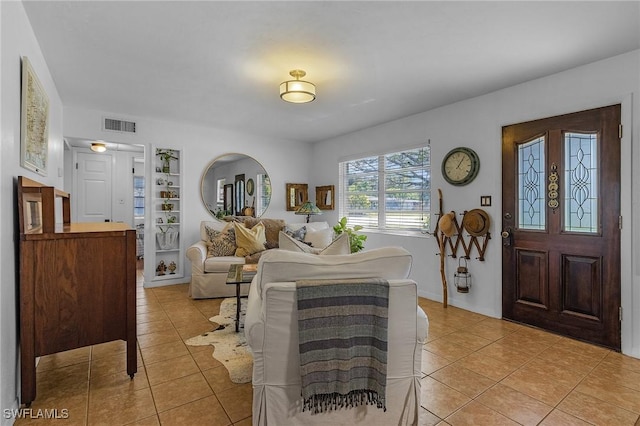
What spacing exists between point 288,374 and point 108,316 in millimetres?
1381

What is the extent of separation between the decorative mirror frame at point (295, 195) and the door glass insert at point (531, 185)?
3.74 meters

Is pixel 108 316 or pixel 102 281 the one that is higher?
pixel 102 281

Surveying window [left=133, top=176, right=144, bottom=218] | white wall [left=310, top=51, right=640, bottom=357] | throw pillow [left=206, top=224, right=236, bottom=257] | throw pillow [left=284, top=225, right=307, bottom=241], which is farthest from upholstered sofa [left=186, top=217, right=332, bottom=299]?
window [left=133, top=176, right=144, bottom=218]

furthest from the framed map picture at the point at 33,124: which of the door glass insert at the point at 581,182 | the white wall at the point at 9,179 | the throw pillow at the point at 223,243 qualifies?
the door glass insert at the point at 581,182

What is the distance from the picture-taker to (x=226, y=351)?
2580 mm

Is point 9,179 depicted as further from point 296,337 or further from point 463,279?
point 463,279

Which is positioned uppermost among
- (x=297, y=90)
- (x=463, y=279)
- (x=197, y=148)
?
(x=297, y=90)

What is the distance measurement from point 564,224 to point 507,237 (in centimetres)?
53

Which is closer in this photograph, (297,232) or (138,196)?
(297,232)

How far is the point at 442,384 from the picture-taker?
2.14 m

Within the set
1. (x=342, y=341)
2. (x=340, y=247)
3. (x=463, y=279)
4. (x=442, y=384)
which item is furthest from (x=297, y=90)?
(x=463, y=279)

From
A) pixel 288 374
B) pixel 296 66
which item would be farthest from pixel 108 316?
pixel 296 66

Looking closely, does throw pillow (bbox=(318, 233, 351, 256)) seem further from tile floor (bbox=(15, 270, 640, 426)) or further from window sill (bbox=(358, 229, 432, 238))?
window sill (bbox=(358, 229, 432, 238))

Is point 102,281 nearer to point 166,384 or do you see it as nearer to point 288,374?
point 166,384
